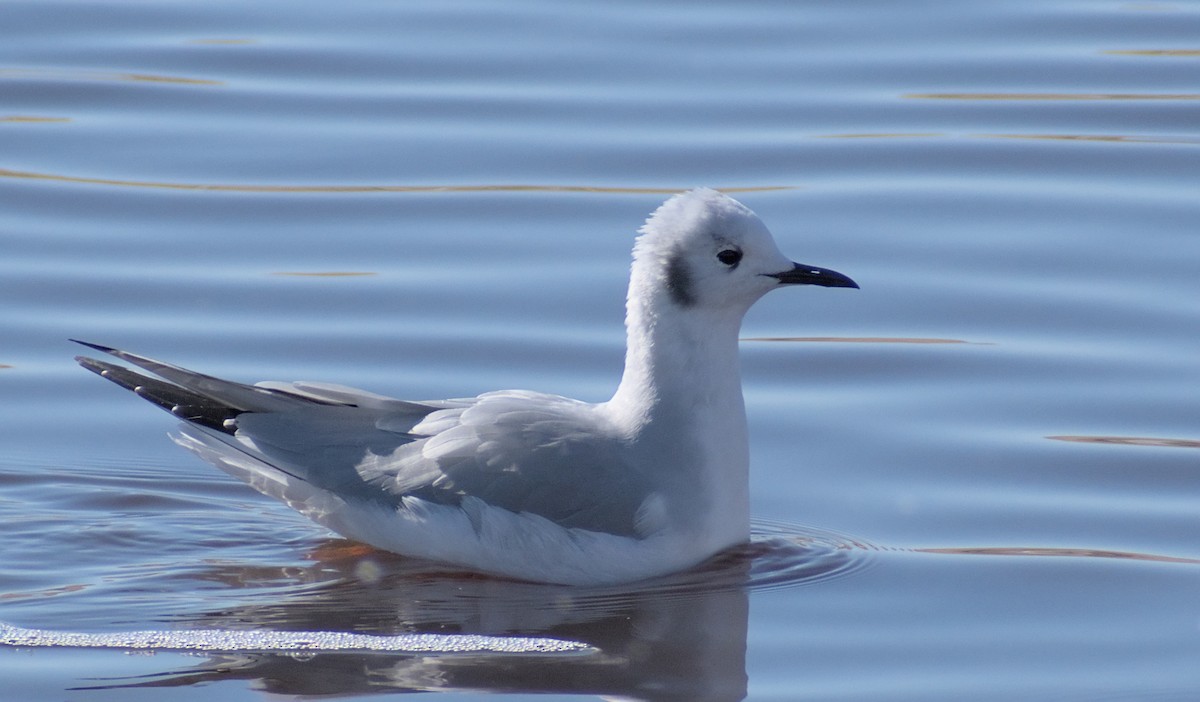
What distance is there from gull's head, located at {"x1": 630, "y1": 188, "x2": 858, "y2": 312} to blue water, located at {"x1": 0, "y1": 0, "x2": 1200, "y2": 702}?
1.00 metres

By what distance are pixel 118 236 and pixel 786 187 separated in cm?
382

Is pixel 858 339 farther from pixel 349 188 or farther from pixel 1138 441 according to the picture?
pixel 349 188

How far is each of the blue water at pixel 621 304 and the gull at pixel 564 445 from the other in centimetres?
18

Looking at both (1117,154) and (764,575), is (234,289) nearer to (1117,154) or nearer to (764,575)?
(764,575)

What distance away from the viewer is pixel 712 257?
7.52 m

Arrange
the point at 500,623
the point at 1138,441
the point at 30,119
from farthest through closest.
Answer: the point at 30,119 < the point at 1138,441 < the point at 500,623

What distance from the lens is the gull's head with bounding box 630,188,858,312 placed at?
7508 millimetres

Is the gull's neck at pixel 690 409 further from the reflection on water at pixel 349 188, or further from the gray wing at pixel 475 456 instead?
the reflection on water at pixel 349 188

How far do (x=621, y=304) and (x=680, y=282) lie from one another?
247 centimetres

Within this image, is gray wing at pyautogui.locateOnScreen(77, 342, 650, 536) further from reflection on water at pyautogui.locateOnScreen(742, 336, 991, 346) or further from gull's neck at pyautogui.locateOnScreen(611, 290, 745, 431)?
reflection on water at pyautogui.locateOnScreen(742, 336, 991, 346)

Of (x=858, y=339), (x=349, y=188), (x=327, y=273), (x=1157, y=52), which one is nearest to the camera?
(x=858, y=339)

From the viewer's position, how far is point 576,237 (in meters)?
11.0

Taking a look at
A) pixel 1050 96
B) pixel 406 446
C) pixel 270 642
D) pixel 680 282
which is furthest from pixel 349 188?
pixel 270 642

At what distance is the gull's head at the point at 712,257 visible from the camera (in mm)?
7508
